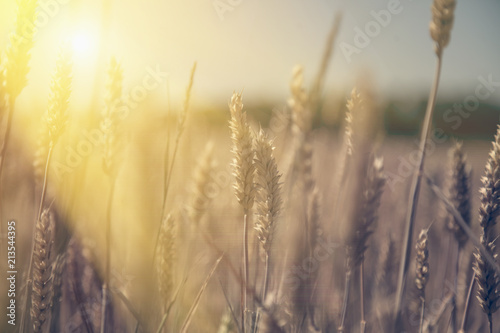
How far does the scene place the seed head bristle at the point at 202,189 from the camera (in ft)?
4.22

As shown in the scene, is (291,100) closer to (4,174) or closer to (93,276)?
(93,276)

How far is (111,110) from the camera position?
0.89 m

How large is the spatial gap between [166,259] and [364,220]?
1.78 ft

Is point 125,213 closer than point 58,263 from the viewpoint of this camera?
No

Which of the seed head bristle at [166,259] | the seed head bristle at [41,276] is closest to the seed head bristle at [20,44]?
the seed head bristle at [41,276]

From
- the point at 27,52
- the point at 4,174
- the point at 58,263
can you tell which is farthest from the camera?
the point at 4,174

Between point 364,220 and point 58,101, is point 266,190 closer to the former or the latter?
point 364,220

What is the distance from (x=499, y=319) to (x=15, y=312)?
2.01m

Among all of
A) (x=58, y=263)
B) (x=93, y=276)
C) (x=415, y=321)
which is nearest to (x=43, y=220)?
(x=58, y=263)

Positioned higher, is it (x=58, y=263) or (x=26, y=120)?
(x=26, y=120)

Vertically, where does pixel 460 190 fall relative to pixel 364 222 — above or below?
above

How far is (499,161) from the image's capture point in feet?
2.76

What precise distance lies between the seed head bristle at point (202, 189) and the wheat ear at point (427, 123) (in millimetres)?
672

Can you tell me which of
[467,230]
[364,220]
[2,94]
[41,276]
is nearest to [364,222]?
[364,220]
